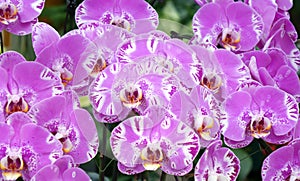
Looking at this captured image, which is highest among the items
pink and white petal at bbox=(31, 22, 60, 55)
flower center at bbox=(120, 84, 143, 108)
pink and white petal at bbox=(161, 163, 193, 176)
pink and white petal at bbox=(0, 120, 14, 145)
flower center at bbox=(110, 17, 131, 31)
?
pink and white petal at bbox=(31, 22, 60, 55)

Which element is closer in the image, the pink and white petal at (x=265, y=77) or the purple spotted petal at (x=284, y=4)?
the pink and white petal at (x=265, y=77)

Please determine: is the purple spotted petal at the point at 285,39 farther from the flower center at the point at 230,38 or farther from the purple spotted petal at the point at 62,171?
the purple spotted petal at the point at 62,171

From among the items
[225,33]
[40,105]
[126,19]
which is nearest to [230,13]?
[225,33]

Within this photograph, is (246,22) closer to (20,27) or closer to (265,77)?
(265,77)

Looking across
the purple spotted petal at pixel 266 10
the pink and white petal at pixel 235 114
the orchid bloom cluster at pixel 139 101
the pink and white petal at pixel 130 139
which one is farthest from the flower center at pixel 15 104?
Answer: the purple spotted petal at pixel 266 10

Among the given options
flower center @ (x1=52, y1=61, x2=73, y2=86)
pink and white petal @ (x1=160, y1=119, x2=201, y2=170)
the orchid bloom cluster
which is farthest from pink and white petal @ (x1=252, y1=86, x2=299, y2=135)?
flower center @ (x1=52, y1=61, x2=73, y2=86)

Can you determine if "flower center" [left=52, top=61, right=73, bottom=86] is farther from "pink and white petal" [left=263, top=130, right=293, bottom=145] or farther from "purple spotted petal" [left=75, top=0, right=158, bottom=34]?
"pink and white petal" [left=263, top=130, right=293, bottom=145]

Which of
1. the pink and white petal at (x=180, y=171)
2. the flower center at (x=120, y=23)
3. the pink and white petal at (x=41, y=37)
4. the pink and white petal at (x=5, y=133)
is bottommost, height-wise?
the pink and white petal at (x=180, y=171)
